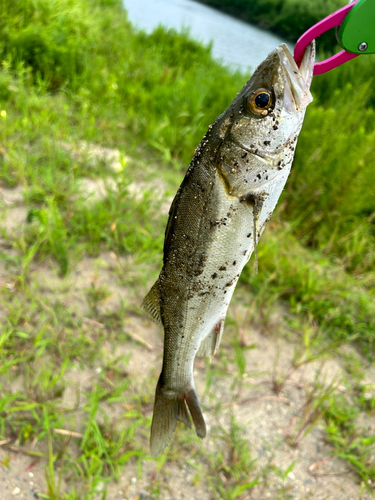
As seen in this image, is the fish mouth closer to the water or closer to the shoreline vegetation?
the water

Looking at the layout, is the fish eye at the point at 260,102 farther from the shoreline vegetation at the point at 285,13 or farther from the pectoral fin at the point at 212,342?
the shoreline vegetation at the point at 285,13

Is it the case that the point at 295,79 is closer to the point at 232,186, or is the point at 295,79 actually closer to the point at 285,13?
the point at 232,186

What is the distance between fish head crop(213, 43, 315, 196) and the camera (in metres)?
1.06

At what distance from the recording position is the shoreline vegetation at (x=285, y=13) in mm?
12414

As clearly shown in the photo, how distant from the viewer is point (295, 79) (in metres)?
1.05

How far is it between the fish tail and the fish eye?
1009mm

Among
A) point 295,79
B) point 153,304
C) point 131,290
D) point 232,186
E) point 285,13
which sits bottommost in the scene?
point 131,290

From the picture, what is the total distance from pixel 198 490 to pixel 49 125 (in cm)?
357

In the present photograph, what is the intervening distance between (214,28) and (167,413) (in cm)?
1353

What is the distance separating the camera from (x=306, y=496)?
1947 millimetres

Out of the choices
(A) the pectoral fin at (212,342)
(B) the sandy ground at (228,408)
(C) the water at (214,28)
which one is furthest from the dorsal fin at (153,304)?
(C) the water at (214,28)

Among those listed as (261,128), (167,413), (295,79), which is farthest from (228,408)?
(295,79)

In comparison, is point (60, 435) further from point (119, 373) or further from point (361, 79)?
point (361, 79)

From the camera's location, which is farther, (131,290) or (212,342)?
(131,290)
